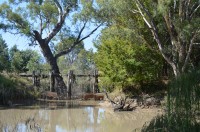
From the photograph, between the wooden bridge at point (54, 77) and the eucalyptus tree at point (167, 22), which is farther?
the wooden bridge at point (54, 77)

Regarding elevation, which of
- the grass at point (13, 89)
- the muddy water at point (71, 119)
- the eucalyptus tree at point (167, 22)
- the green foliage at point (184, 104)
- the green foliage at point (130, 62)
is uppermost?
the eucalyptus tree at point (167, 22)

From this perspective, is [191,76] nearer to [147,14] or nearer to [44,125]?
[44,125]

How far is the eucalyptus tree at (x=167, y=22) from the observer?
1554 centimetres

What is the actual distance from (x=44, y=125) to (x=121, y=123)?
2.96 m

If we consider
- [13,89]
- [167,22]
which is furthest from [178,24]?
[13,89]

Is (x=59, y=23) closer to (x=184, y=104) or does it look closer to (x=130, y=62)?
(x=130, y=62)

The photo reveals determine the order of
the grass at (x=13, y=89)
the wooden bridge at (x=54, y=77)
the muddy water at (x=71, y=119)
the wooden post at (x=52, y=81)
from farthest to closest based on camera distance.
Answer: the wooden post at (x=52, y=81)
the wooden bridge at (x=54, y=77)
the grass at (x=13, y=89)
the muddy water at (x=71, y=119)

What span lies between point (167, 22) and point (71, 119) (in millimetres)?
6318

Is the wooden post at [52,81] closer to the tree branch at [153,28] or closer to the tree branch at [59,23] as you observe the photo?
the tree branch at [59,23]

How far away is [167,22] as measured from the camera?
16.7m

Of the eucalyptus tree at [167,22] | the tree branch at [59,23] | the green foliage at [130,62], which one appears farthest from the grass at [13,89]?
the tree branch at [59,23]

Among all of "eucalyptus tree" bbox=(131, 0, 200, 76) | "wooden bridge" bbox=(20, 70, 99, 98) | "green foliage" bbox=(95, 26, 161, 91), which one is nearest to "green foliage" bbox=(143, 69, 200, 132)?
"eucalyptus tree" bbox=(131, 0, 200, 76)

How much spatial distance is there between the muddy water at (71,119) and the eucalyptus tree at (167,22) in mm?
2865

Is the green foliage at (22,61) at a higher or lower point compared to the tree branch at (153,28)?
higher
